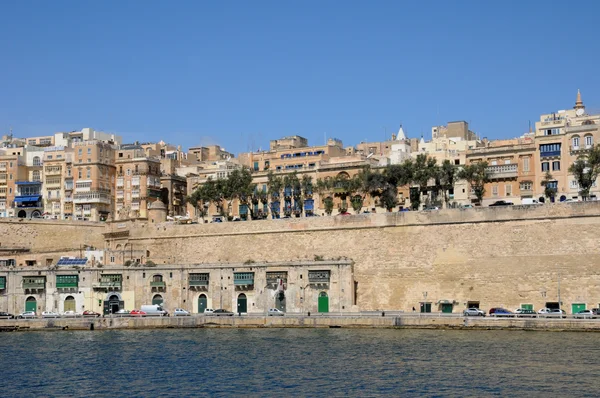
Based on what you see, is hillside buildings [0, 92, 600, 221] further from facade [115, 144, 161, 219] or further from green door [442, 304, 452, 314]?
green door [442, 304, 452, 314]

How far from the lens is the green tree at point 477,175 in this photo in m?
62.5

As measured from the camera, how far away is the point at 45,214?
264ft

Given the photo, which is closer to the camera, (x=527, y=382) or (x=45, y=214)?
(x=527, y=382)

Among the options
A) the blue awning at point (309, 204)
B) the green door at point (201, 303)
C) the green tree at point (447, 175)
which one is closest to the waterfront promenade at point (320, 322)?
the green door at point (201, 303)

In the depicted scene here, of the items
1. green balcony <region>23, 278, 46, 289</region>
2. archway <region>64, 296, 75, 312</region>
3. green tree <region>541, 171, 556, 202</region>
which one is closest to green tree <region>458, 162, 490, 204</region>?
green tree <region>541, 171, 556, 202</region>

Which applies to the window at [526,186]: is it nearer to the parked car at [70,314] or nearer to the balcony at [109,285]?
the balcony at [109,285]

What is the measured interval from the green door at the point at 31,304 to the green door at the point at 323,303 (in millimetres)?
17393

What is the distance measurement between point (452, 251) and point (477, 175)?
9628 mm

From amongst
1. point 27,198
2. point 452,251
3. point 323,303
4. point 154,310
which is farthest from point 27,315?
point 27,198

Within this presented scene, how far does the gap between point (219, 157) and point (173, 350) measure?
54.3 meters

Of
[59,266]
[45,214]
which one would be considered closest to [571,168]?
[59,266]

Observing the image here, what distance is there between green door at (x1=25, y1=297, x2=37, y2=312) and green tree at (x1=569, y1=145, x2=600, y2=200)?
111 ft

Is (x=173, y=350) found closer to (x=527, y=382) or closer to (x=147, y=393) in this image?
(x=147, y=393)

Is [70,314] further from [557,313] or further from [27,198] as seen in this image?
[27,198]
